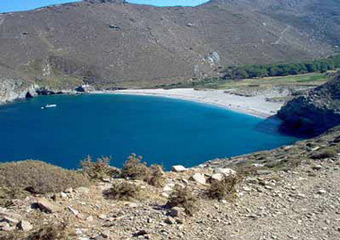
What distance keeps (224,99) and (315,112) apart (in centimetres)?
3318

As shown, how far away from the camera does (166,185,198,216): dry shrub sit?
8547mm

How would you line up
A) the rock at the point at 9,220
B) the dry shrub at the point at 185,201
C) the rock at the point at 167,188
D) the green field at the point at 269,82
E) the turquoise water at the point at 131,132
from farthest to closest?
the green field at the point at 269,82 → the turquoise water at the point at 131,132 → the rock at the point at 167,188 → the dry shrub at the point at 185,201 → the rock at the point at 9,220

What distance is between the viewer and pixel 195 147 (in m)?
57.4

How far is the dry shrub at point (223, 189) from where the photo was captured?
945 cm

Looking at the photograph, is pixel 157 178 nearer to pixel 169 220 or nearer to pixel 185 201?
pixel 185 201

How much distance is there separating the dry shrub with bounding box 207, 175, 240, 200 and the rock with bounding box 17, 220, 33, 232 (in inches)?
153

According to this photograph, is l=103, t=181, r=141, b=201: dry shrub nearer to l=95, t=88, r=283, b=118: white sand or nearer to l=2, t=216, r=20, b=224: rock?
l=2, t=216, r=20, b=224: rock

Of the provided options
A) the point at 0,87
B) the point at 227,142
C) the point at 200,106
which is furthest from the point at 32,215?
the point at 0,87

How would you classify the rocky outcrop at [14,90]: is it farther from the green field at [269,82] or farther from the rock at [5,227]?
the rock at [5,227]

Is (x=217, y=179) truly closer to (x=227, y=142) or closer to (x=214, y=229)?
(x=214, y=229)

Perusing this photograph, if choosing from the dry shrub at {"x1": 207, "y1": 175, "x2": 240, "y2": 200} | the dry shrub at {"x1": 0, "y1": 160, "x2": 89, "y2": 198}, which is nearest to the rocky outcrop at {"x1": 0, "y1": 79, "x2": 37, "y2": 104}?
the dry shrub at {"x1": 0, "y1": 160, "x2": 89, "y2": 198}

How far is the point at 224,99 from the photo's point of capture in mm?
97125

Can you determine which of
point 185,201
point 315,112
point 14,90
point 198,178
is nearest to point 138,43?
point 14,90

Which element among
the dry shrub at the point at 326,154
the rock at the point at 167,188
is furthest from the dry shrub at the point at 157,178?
the dry shrub at the point at 326,154
